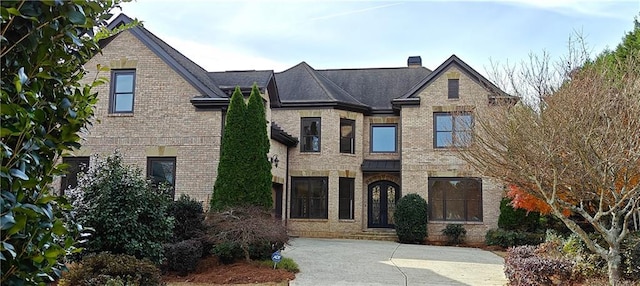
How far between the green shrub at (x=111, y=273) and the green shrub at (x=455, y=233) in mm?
14725

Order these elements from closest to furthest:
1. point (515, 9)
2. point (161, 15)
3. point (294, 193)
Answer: point (161, 15) → point (515, 9) → point (294, 193)

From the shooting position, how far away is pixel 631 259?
1004 cm

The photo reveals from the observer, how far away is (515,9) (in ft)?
29.8

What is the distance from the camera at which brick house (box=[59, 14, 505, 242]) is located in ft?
54.4

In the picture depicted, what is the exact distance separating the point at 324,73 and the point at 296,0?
67.8ft

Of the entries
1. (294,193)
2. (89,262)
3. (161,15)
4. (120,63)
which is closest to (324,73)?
(294,193)

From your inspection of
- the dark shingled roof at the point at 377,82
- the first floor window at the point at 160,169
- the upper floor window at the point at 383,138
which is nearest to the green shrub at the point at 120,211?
the first floor window at the point at 160,169

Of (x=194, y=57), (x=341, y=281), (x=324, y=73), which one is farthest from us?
(x=324, y=73)

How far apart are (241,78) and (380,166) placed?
7.45 m

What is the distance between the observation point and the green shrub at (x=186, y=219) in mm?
12695

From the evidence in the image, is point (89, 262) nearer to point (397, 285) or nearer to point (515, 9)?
point (397, 285)

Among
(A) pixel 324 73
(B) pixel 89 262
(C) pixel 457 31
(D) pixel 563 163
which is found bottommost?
(B) pixel 89 262

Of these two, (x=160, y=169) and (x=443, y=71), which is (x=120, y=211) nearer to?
(x=160, y=169)

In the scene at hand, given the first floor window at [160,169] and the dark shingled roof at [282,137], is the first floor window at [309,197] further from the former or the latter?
the first floor window at [160,169]
